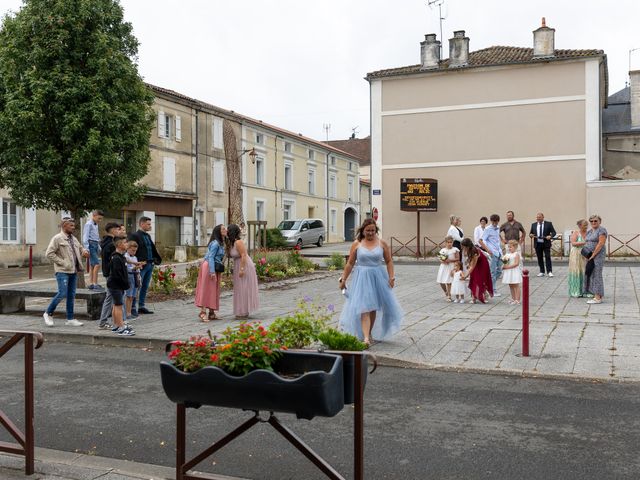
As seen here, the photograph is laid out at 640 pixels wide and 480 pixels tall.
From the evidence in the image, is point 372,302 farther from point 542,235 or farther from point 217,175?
point 217,175

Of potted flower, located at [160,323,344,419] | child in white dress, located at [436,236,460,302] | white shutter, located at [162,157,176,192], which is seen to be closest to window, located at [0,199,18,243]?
white shutter, located at [162,157,176,192]

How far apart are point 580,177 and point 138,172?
20.6 m

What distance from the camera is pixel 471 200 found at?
3150 cm

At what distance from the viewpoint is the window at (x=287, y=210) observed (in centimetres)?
4607

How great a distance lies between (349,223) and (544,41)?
1126 inches

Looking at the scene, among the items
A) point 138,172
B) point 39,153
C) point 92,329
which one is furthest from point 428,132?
point 92,329

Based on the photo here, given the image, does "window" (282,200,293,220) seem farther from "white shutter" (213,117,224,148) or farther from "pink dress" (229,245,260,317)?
"pink dress" (229,245,260,317)

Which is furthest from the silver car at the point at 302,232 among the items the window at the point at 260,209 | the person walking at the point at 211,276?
the person walking at the point at 211,276

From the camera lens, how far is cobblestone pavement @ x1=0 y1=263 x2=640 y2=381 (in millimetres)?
7312

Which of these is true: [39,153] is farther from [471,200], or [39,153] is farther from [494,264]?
[471,200]

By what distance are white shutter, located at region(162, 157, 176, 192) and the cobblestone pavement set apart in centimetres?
1984

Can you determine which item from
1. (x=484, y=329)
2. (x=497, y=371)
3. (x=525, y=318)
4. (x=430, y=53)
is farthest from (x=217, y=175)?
(x=497, y=371)

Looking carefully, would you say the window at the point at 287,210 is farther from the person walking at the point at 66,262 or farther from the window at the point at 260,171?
the person walking at the point at 66,262

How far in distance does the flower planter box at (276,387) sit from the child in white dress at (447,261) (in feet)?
32.0
